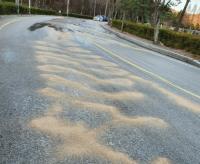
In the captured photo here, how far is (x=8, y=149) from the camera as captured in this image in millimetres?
4445

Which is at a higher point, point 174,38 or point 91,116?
point 91,116

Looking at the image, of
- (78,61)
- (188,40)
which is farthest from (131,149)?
(188,40)

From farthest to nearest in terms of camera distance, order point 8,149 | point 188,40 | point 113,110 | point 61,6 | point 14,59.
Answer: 1. point 61,6
2. point 188,40
3. point 14,59
4. point 113,110
5. point 8,149

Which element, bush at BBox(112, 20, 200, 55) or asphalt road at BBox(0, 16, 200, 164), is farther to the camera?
bush at BBox(112, 20, 200, 55)

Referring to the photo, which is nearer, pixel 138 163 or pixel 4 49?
pixel 138 163

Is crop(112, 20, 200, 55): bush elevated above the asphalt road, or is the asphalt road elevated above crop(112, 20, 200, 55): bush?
the asphalt road

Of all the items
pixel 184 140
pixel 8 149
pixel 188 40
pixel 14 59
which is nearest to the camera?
pixel 8 149

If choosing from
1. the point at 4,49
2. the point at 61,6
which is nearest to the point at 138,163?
the point at 4,49

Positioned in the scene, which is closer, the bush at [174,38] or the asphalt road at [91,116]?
the asphalt road at [91,116]

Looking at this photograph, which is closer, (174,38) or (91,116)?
(91,116)

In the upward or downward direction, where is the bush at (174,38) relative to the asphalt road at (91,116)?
downward

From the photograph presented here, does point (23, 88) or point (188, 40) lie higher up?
point (23, 88)

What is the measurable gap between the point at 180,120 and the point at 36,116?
8.56 feet

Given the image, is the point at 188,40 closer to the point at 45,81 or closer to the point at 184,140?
the point at 45,81
